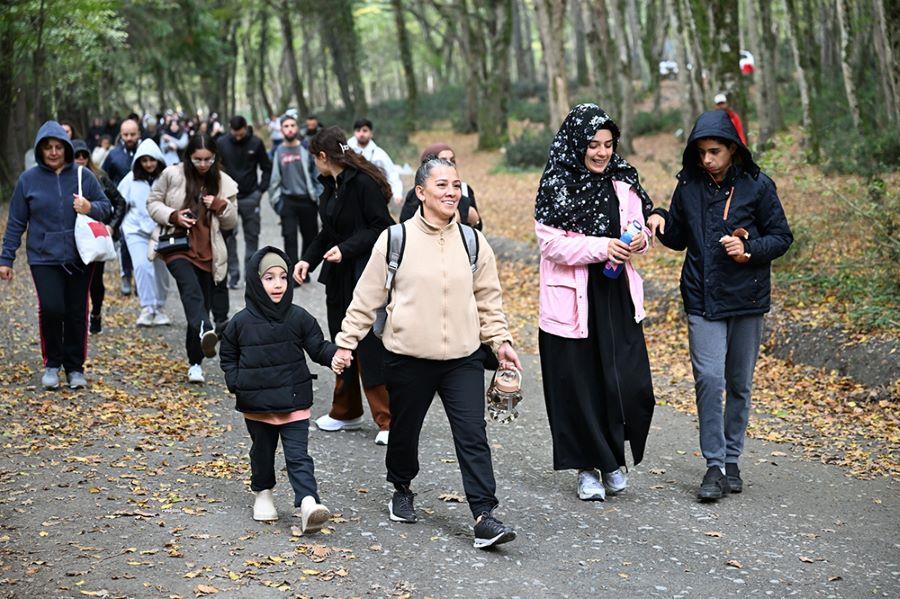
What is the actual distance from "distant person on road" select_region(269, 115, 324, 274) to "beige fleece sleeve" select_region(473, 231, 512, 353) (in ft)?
29.2

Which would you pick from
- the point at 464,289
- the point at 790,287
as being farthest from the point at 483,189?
the point at 464,289

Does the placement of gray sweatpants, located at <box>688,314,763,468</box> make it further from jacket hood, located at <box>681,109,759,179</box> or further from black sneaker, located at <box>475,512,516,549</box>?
black sneaker, located at <box>475,512,516,549</box>

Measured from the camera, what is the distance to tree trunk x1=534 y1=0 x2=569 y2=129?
24391 millimetres

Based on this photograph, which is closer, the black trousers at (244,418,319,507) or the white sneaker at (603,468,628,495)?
the black trousers at (244,418,319,507)

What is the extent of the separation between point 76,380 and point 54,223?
1470mm

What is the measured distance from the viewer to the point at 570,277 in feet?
23.0

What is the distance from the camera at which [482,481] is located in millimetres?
6215

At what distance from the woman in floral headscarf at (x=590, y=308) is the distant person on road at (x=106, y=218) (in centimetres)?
481

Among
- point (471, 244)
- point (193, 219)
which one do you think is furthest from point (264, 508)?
point (193, 219)

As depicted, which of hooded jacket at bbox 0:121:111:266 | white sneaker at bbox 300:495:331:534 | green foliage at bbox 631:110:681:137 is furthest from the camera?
green foliage at bbox 631:110:681:137

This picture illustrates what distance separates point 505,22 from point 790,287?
78.6 feet

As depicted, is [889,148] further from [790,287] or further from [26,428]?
[26,428]

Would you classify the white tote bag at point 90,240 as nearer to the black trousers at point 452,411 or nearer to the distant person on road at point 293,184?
the black trousers at point 452,411

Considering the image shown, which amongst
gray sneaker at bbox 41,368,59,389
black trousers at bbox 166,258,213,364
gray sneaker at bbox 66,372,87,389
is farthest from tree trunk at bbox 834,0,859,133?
gray sneaker at bbox 41,368,59,389
